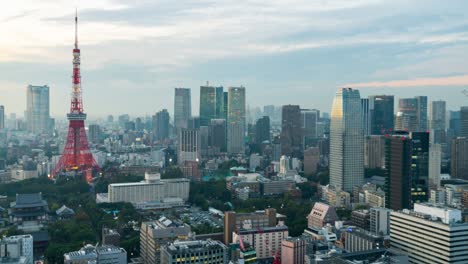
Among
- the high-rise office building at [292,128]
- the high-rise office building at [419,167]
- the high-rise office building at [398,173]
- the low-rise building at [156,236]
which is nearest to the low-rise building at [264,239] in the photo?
the low-rise building at [156,236]

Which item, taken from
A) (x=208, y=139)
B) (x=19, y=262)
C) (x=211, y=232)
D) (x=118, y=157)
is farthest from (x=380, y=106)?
(x=19, y=262)

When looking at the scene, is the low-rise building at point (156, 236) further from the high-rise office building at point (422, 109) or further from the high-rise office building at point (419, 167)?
the high-rise office building at point (422, 109)

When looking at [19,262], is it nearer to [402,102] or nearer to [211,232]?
[211,232]

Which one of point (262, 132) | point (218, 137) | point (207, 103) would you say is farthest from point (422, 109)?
point (207, 103)

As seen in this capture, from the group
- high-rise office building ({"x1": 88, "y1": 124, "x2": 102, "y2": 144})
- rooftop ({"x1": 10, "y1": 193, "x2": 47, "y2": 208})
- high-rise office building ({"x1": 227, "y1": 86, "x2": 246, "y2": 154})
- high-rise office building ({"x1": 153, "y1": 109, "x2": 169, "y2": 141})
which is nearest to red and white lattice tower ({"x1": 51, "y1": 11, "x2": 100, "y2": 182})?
rooftop ({"x1": 10, "y1": 193, "x2": 47, "y2": 208})

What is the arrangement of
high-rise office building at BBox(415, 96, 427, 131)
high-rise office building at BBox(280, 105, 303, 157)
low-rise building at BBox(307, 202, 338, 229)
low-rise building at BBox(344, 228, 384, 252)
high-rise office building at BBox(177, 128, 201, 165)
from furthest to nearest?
high-rise office building at BBox(280, 105, 303, 157), high-rise office building at BBox(415, 96, 427, 131), high-rise office building at BBox(177, 128, 201, 165), low-rise building at BBox(307, 202, 338, 229), low-rise building at BBox(344, 228, 384, 252)

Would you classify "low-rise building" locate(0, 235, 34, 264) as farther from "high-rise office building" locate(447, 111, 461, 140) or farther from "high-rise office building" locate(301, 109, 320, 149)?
"high-rise office building" locate(301, 109, 320, 149)
